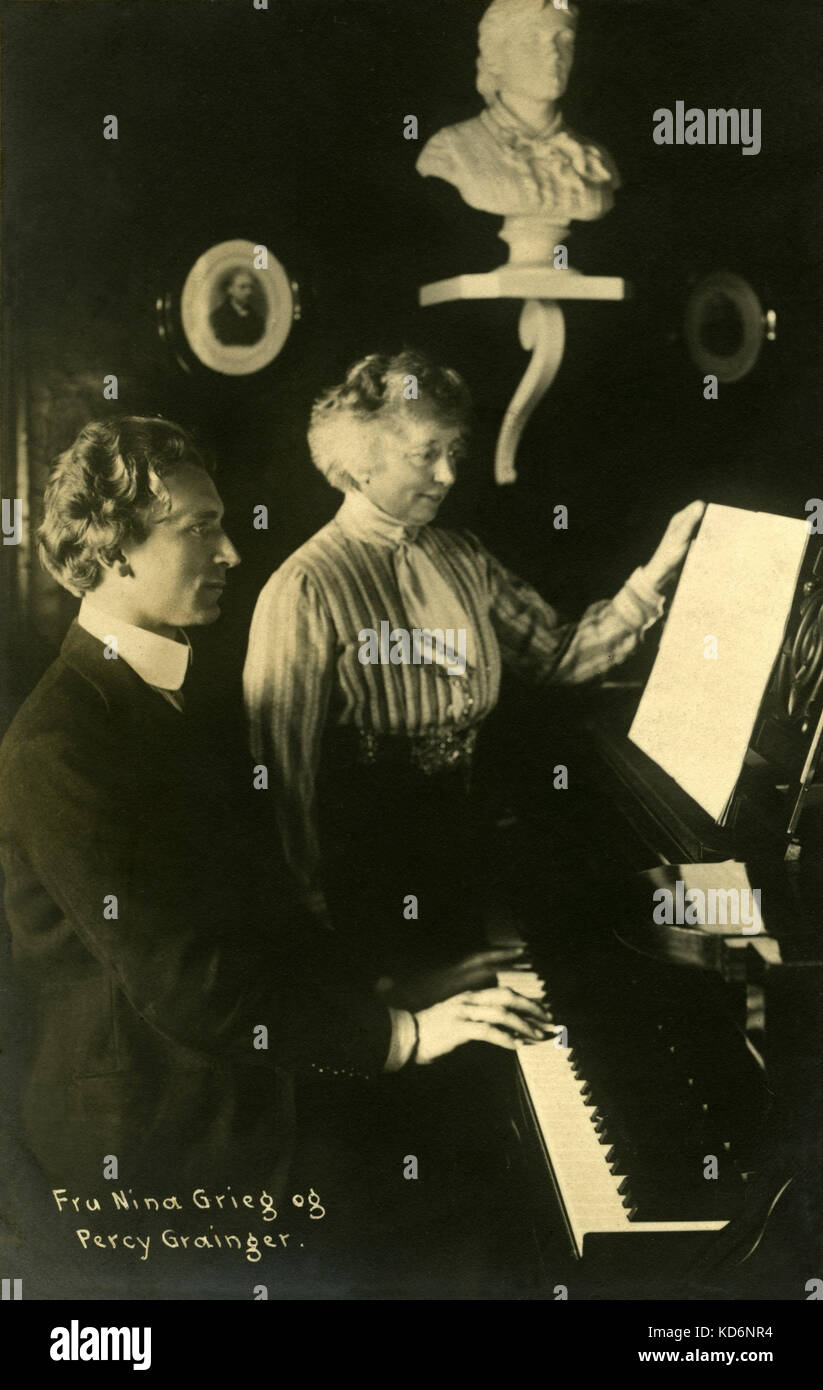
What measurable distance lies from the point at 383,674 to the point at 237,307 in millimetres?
819

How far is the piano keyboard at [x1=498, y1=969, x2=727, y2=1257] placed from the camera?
7.52 feet

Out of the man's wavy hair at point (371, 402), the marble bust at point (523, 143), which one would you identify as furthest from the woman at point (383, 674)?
the marble bust at point (523, 143)

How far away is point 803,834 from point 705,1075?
1.63 feet

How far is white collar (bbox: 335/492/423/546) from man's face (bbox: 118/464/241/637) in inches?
9.7

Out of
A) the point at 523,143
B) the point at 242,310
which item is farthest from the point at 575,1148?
the point at 523,143

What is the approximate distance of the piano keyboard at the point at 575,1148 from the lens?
7.52 ft

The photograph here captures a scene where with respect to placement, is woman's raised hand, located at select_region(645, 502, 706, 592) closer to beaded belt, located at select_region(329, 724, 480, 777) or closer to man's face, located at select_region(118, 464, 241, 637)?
beaded belt, located at select_region(329, 724, 480, 777)

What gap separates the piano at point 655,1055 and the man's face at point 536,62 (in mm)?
1276

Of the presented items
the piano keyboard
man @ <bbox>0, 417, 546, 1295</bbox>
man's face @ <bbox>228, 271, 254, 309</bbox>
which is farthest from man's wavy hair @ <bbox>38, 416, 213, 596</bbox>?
the piano keyboard

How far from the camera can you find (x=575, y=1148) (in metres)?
2.29

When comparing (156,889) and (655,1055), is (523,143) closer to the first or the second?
(156,889)

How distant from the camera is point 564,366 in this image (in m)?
2.60

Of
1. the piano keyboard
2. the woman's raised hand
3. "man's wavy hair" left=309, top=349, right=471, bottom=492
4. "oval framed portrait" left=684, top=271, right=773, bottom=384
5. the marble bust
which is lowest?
the piano keyboard
